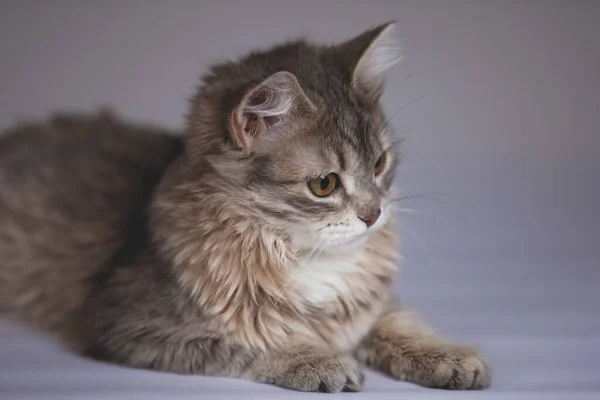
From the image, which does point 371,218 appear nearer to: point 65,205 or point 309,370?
point 309,370

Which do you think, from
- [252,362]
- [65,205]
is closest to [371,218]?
[252,362]

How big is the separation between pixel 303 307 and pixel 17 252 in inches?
43.6

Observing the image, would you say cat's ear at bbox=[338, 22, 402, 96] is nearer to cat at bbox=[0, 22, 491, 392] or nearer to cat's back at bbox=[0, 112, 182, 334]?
cat at bbox=[0, 22, 491, 392]

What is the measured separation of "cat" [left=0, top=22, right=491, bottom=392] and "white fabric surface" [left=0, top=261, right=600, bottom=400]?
0.23 feet

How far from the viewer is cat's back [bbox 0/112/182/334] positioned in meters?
2.67

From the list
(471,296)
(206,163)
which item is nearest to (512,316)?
(471,296)

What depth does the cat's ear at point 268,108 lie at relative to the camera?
6.79 feet

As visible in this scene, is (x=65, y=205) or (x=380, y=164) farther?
(x=65, y=205)

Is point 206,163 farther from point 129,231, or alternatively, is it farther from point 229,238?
point 129,231

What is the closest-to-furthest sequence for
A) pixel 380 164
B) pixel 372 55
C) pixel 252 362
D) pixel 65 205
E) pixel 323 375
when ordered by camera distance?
pixel 323 375, pixel 252 362, pixel 380 164, pixel 372 55, pixel 65 205

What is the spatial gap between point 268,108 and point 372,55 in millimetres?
445

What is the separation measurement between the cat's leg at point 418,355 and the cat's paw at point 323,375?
171 mm

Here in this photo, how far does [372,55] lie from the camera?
7.97 ft

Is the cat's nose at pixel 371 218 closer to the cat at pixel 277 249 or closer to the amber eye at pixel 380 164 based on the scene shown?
the cat at pixel 277 249
